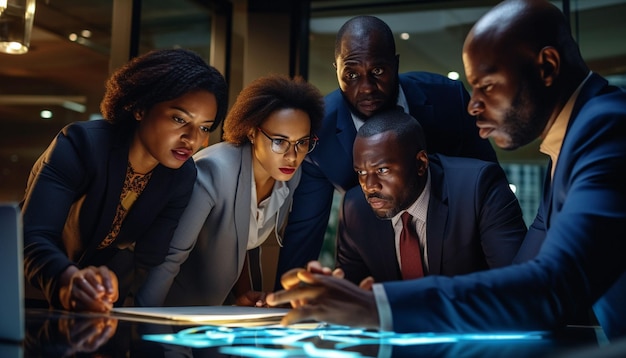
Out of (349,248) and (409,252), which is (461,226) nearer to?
(409,252)

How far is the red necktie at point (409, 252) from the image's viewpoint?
2.56 meters

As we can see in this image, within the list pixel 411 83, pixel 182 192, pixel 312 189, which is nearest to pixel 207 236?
pixel 182 192

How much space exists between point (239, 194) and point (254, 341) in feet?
4.69

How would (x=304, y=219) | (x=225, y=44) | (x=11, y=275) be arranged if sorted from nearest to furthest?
(x=11, y=275)
(x=304, y=219)
(x=225, y=44)

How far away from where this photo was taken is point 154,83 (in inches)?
98.8

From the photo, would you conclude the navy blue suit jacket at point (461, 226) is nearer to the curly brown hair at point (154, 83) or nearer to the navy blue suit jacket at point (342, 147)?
the navy blue suit jacket at point (342, 147)

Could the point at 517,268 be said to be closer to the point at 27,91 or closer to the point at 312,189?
the point at 312,189

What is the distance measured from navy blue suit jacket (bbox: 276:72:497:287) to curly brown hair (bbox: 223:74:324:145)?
0.40 ft

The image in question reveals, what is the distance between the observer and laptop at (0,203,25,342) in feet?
4.11

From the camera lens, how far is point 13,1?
309 centimetres

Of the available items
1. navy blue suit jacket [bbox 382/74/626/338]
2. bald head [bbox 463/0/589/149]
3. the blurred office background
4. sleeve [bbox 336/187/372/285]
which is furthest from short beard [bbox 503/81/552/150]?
the blurred office background

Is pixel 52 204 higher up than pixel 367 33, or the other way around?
pixel 367 33

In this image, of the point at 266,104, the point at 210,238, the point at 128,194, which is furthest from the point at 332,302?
the point at 266,104

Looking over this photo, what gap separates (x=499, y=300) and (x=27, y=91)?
152 inches
